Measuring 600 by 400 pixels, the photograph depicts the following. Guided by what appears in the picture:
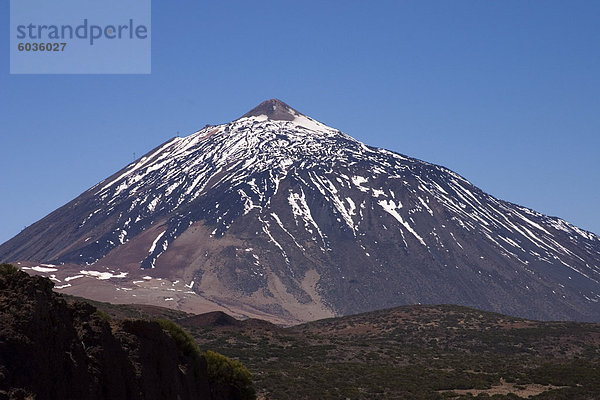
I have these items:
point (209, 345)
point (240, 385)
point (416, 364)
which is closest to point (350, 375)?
point (416, 364)

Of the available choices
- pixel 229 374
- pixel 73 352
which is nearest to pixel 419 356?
pixel 229 374

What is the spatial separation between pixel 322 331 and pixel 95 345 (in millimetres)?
77601

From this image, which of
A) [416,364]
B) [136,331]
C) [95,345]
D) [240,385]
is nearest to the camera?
[95,345]

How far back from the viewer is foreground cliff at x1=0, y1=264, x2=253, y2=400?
17.3 meters

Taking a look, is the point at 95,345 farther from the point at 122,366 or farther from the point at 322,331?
the point at 322,331

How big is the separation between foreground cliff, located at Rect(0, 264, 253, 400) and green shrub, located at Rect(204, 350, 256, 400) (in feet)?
23.7

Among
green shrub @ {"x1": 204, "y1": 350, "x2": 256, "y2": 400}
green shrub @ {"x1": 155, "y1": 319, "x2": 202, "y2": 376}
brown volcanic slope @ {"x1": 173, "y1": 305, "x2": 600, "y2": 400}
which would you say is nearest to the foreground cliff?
green shrub @ {"x1": 155, "y1": 319, "x2": 202, "y2": 376}

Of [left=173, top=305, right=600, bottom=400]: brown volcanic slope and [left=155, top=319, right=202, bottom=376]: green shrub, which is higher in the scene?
[left=155, top=319, right=202, bottom=376]: green shrub

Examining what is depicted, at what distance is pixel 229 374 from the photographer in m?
36.5

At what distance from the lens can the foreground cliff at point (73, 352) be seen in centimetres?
1728

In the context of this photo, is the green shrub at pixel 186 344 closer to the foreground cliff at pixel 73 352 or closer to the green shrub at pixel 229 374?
the foreground cliff at pixel 73 352

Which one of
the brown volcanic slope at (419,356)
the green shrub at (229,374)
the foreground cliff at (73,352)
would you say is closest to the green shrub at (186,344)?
the foreground cliff at (73,352)

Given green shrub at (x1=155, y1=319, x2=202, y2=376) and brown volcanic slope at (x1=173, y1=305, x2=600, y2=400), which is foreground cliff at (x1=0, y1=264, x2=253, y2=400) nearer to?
green shrub at (x1=155, y1=319, x2=202, y2=376)

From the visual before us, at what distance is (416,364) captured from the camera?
221 feet
